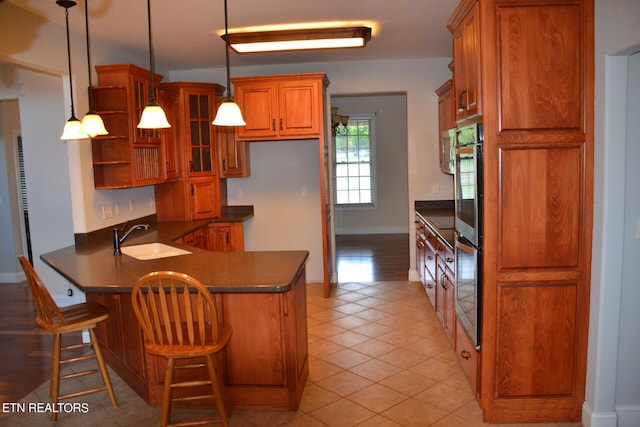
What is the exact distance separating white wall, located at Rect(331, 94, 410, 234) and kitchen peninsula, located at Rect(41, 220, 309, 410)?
22.1ft

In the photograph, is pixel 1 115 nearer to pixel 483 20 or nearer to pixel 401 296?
pixel 401 296

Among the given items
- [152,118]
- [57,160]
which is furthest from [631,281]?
[57,160]

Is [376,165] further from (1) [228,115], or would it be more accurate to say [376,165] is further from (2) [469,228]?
(1) [228,115]

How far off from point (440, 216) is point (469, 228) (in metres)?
2.11

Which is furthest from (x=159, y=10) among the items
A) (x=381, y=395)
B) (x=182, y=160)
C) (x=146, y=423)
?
(x=381, y=395)

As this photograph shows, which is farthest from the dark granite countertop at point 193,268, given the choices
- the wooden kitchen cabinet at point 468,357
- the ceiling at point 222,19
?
the ceiling at point 222,19

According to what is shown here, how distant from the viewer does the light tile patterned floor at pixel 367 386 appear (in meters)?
3.03

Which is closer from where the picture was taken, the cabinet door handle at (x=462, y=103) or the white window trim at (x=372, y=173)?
the cabinet door handle at (x=462, y=103)

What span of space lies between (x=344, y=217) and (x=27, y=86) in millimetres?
6268

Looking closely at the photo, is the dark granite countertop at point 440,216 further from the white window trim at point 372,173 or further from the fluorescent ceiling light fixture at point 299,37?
the white window trim at point 372,173

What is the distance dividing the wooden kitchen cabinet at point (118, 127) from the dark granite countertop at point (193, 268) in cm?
69

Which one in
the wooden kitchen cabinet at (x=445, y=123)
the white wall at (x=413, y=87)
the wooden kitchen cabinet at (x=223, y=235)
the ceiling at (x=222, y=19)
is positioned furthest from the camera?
the white wall at (x=413, y=87)

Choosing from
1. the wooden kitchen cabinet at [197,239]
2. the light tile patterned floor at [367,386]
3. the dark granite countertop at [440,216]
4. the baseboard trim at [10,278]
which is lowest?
the light tile patterned floor at [367,386]

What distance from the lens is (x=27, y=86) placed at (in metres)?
5.11
